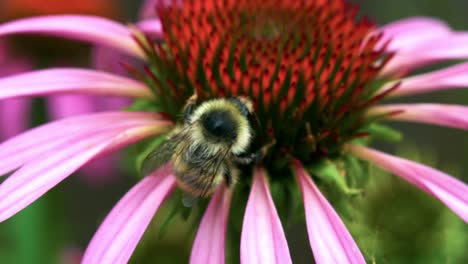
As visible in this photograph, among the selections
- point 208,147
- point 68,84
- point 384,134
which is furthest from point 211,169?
point 384,134

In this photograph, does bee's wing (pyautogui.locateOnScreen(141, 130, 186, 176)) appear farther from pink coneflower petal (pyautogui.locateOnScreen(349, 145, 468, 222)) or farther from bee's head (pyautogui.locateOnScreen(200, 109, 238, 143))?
pink coneflower petal (pyautogui.locateOnScreen(349, 145, 468, 222))

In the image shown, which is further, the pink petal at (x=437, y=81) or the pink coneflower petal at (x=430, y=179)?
the pink petal at (x=437, y=81)

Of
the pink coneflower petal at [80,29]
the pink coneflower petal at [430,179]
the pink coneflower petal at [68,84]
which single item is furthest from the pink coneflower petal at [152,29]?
the pink coneflower petal at [430,179]

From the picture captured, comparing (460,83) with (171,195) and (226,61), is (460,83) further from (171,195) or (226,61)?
(171,195)

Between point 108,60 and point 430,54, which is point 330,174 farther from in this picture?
point 108,60

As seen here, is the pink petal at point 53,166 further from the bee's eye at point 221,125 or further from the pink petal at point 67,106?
the pink petal at point 67,106

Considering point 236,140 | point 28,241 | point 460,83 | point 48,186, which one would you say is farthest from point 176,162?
point 28,241
